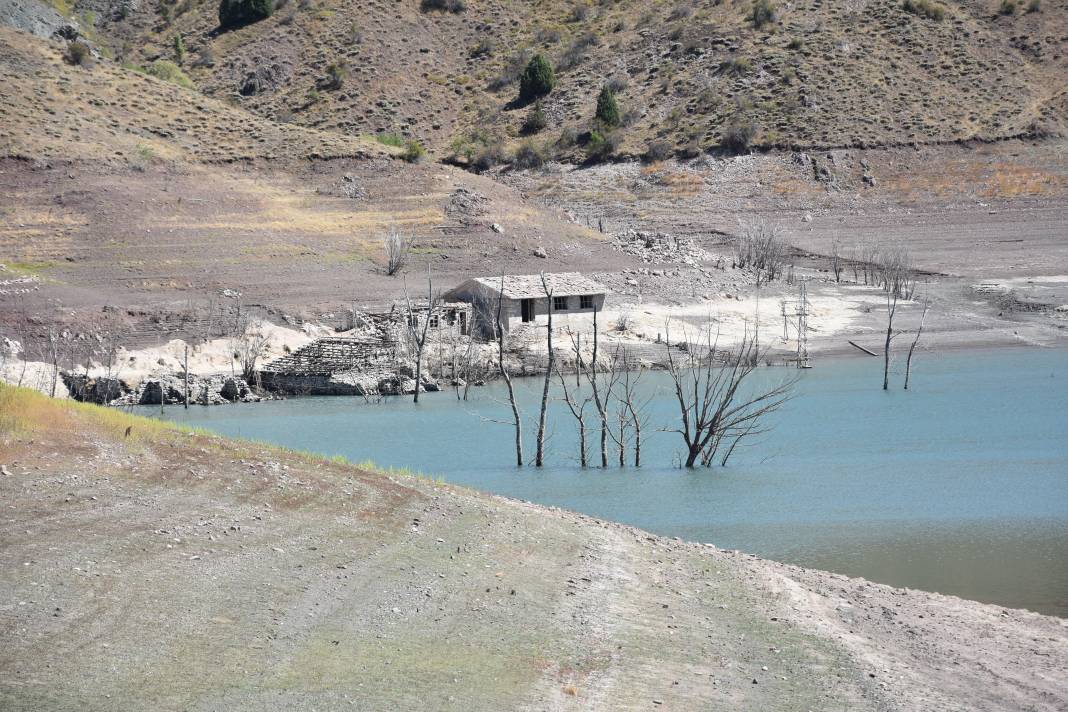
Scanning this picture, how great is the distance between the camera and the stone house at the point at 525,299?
5962 centimetres

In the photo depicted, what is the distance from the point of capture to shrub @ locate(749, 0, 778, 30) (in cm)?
10719

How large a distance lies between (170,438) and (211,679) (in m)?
8.38

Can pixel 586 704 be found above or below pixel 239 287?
below

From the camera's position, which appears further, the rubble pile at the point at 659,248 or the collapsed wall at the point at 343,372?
the rubble pile at the point at 659,248

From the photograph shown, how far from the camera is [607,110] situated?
99188mm

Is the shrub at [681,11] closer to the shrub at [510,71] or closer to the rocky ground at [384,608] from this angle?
the shrub at [510,71]

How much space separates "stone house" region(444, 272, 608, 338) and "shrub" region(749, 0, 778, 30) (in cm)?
5159

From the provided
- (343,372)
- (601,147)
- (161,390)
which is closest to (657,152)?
(601,147)

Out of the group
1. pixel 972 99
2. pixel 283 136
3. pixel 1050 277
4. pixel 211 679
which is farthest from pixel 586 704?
pixel 972 99

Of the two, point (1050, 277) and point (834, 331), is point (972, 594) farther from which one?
point (1050, 277)

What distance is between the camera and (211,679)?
1288cm

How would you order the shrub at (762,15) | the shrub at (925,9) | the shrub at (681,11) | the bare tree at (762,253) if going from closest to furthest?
1. the bare tree at (762,253)
2. the shrub at (925,9)
3. the shrub at (762,15)
4. the shrub at (681,11)

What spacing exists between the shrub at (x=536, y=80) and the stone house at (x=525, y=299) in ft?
155

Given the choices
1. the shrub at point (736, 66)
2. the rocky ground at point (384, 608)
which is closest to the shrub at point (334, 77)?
the shrub at point (736, 66)
